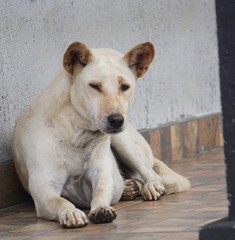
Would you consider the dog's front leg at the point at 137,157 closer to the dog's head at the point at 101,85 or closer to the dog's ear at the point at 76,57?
the dog's head at the point at 101,85

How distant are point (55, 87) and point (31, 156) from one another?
1.48 ft

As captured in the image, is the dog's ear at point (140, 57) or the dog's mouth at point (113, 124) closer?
the dog's mouth at point (113, 124)

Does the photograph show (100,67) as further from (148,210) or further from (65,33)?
(65,33)

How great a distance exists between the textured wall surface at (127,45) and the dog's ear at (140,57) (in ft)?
2.96

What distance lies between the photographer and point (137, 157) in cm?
696

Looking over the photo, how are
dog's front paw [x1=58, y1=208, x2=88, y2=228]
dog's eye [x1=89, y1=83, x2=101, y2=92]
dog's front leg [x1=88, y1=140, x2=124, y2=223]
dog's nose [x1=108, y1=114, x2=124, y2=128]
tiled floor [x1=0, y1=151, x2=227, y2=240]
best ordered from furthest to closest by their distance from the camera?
dog's eye [x1=89, y1=83, x2=101, y2=92] → dog's nose [x1=108, y1=114, x2=124, y2=128] → dog's front leg [x1=88, y1=140, x2=124, y2=223] → dog's front paw [x1=58, y1=208, x2=88, y2=228] → tiled floor [x1=0, y1=151, x2=227, y2=240]

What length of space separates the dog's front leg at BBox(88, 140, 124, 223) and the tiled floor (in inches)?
3.7

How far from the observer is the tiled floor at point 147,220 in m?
5.24

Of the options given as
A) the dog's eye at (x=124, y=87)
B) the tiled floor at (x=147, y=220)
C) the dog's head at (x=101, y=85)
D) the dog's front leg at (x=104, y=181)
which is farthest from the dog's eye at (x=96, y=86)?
the tiled floor at (x=147, y=220)

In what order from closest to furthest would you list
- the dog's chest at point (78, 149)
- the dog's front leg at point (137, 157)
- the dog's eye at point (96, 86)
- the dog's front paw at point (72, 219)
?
the dog's front paw at point (72, 219), the dog's eye at point (96, 86), the dog's chest at point (78, 149), the dog's front leg at point (137, 157)

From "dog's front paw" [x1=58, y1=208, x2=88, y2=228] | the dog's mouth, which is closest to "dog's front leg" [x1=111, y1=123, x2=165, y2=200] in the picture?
the dog's mouth

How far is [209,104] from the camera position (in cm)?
964

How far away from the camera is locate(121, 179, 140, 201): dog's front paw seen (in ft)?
21.8

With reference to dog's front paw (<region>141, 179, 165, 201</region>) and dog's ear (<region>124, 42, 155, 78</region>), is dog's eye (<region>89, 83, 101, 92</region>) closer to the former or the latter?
dog's ear (<region>124, 42, 155, 78</region>)
